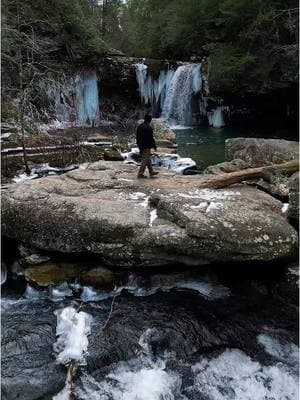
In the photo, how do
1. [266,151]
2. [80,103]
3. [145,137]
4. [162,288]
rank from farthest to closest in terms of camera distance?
[80,103] → [266,151] → [145,137] → [162,288]

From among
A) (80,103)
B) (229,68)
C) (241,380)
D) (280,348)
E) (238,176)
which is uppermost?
(229,68)

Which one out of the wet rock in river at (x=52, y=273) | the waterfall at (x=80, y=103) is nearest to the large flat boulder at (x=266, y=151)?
the wet rock in river at (x=52, y=273)

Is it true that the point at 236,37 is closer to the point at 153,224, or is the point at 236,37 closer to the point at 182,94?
the point at 182,94

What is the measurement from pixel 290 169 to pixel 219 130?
1595cm

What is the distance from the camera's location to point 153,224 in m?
7.30

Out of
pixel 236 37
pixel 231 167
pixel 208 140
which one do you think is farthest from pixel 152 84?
pixel 231 167

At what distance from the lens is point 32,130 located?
14.3 metres

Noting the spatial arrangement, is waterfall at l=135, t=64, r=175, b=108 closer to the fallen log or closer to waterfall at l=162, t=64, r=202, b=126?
waterfall at l=162, t=64, r=202, b=126

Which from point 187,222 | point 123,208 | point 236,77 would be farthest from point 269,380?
point 236,77

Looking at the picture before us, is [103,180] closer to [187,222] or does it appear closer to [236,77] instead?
[187,222]

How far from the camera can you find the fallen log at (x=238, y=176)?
855 cm

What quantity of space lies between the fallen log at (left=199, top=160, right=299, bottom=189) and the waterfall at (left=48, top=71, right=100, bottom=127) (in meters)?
15.9

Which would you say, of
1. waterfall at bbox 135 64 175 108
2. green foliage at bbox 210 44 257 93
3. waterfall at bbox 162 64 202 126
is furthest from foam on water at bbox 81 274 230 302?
waterfall at bbox 135 64 175 108

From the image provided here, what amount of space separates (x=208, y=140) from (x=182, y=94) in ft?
22.5
